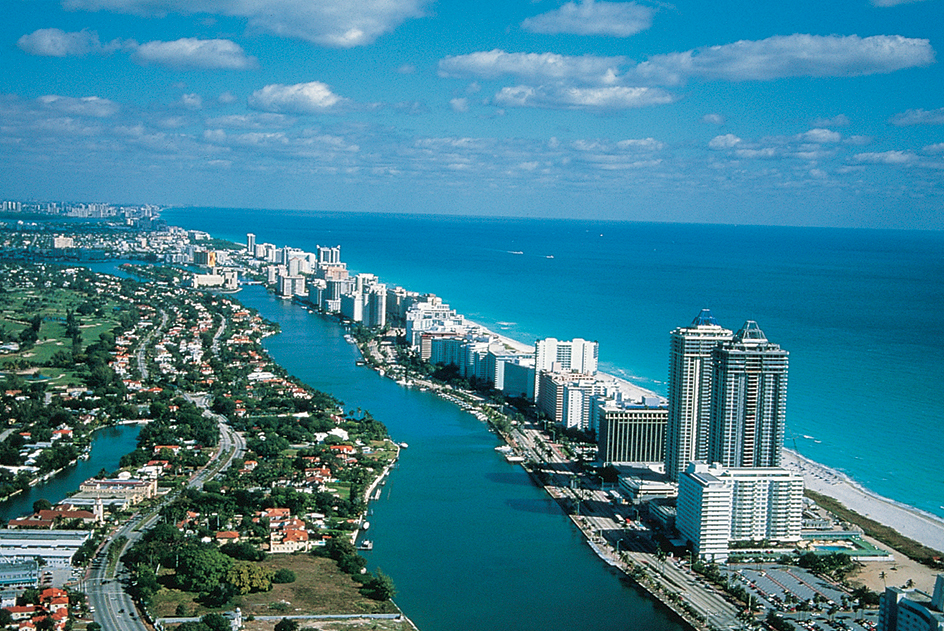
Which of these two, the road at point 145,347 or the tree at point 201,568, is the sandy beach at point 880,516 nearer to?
the tree at point 201,568

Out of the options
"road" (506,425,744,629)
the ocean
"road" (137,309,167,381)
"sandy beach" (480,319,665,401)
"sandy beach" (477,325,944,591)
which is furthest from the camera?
"road" (137,309,167,381)

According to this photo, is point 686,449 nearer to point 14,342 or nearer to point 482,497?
point 482,497

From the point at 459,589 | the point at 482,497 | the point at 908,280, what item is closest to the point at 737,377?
the point at 482,497

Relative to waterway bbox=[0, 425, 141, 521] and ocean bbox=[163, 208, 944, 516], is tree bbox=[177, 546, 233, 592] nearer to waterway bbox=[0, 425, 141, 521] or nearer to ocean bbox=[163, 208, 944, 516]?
waterway bbox=[0, 425, 141, 521]

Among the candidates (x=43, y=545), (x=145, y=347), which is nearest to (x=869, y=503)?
(x=43, y=545)

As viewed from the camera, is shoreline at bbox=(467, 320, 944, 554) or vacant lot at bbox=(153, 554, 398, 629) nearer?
vacant lot at bbox=(153, 554, 398, 629)

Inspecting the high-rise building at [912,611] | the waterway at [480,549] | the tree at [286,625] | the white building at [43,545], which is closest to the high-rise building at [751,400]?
the waterway at [480,549]

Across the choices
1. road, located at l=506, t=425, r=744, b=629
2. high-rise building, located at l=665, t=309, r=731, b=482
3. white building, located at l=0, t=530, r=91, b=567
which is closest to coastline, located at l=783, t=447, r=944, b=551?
high-rise building, located at l=665, t=309, r=731, b=482
